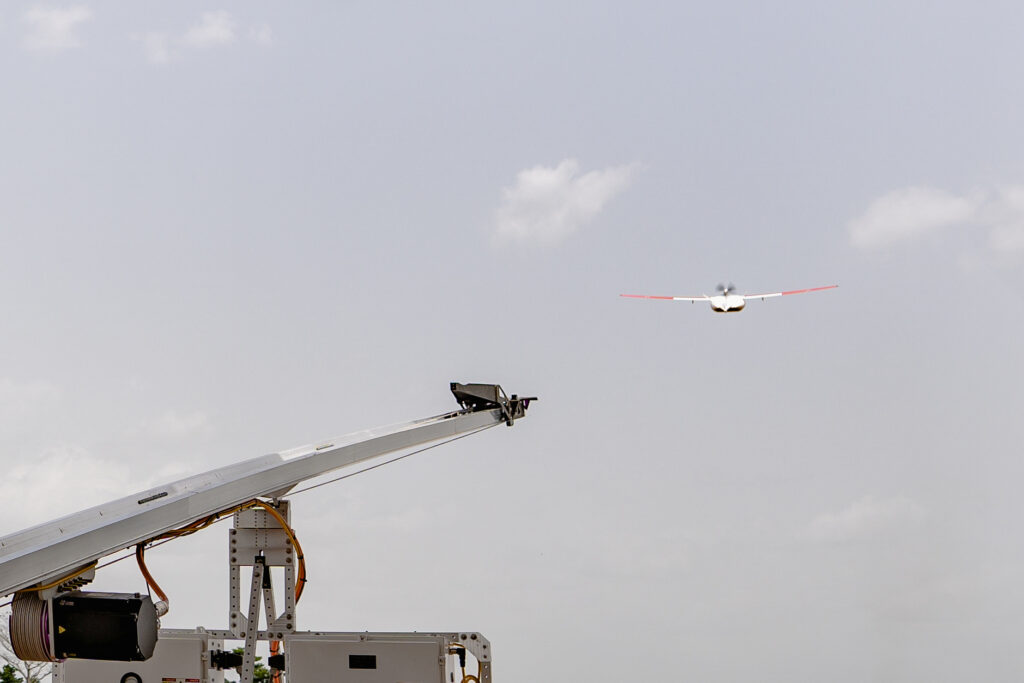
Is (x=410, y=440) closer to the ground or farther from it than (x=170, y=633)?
farther from it

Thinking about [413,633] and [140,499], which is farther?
[413,633]

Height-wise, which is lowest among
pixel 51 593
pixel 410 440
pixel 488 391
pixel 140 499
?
pixel 51 593

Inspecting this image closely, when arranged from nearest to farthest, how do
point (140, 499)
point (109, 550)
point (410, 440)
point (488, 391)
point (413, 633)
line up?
point (109, 550) < point (140, 499) < point (413, 633) < point (410, 440) < point (488, 391)

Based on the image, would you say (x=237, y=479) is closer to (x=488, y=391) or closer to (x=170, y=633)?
(x=170, y=633)

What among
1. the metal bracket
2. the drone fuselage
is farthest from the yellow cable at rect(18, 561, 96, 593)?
the drone fuselage

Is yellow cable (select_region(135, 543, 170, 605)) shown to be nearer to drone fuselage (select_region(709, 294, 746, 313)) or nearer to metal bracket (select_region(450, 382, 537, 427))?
metal bracket (select_region(450, 382, 537, 427))

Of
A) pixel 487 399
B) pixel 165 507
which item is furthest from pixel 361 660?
pixel 487 399

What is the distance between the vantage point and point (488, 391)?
1586 cm

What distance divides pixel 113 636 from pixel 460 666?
4086mm

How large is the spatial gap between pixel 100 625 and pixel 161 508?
3.36 feet

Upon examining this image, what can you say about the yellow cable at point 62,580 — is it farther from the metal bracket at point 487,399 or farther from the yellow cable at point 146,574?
the metal bracket at point 487,399

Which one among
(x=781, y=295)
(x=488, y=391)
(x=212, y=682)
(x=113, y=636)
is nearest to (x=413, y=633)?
(x=212, y=682)

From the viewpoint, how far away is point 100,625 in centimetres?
818

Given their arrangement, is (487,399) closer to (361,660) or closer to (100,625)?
(361,660)
